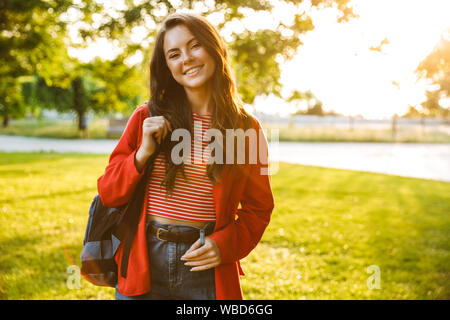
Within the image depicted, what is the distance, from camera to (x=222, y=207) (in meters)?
1.52

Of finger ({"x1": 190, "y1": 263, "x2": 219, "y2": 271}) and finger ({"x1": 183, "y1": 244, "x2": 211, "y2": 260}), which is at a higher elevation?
finger ({"x1": 183, "y1": 244, "x2": 211, "y2": 260})

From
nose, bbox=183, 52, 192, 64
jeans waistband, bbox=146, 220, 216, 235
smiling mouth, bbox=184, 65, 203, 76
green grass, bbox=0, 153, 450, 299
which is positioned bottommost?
green grass, bbox=0, 153, 450, 299

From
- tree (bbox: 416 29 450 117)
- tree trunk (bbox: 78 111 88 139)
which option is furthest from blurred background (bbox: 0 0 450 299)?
tree trunk (bbox: 78 111 88 139)

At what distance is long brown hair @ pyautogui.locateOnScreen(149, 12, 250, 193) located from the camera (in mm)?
1529

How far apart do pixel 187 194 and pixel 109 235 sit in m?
0.38

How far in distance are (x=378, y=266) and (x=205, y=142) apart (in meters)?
3.62

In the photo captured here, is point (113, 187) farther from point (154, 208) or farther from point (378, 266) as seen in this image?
point (378, 266)

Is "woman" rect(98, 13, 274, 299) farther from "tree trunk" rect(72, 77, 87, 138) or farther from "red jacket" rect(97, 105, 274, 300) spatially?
"tree trunk" rect(72, 77, 87, 138)

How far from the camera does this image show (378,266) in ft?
14.5

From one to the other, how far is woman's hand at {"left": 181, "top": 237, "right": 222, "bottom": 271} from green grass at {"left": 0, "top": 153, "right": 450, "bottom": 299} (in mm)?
2334

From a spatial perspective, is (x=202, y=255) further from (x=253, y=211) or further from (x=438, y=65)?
(x=438, y=65)

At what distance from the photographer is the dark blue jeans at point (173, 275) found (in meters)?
1.50

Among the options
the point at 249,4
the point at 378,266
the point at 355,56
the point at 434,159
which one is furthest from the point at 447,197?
the point at 434,159

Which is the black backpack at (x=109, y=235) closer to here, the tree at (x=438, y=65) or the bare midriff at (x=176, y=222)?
the bare midriff at (x=176, y=222)
